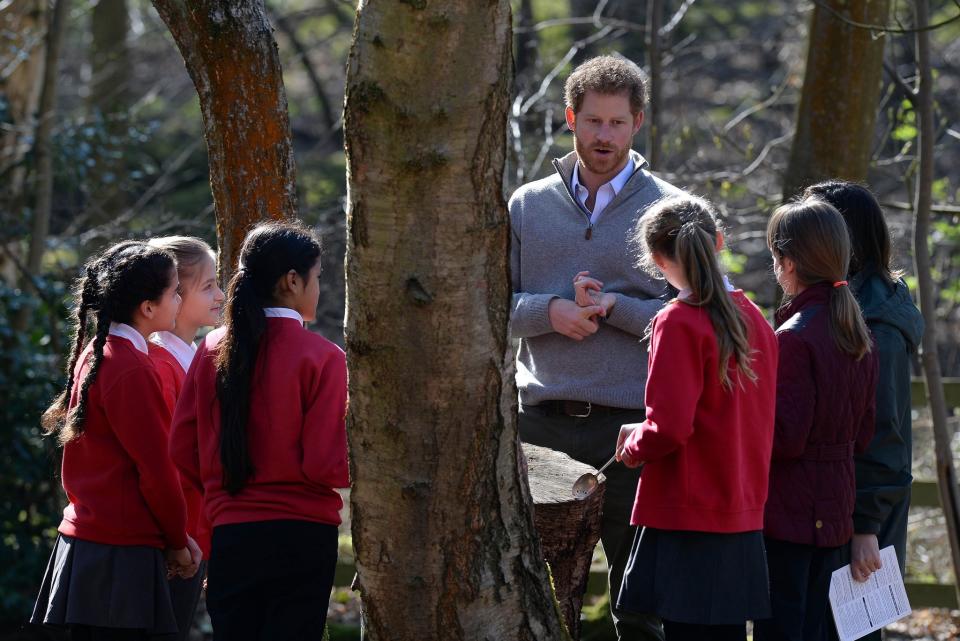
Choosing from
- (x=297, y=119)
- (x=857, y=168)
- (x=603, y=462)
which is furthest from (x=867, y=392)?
(x=297, y=119)

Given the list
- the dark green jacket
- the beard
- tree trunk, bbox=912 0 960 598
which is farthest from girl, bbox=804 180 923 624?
tree trunk, bbox=912 0 960 598

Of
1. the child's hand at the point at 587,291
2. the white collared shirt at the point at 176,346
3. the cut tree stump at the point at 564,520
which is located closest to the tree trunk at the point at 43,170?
the white collared shirt at the point at 176,346

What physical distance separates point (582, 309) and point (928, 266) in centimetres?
205

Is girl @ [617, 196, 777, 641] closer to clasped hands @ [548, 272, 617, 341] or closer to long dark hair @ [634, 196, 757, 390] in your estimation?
long dark hair @ [634, 196, 757, 390]

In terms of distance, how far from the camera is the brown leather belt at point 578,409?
347cm

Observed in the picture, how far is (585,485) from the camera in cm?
322

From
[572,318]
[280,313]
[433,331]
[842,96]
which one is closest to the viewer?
[433,331]

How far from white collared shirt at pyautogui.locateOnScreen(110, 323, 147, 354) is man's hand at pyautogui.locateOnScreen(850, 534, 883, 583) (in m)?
2.15

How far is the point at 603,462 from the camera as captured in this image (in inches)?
139

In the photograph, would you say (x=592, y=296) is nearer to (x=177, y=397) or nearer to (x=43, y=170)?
(x=177, y=397)

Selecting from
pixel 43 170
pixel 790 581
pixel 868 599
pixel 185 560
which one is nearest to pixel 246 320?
pixel 185 560

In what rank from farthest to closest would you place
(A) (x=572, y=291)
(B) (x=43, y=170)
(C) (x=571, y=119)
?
(B) (x=43, y=170), (C) (x=571, y=119), (A) (x=572, y=291)

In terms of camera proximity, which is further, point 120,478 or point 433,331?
point 120,478

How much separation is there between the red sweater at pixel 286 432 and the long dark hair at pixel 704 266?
36.0 inches
